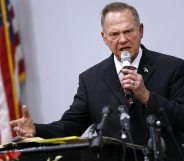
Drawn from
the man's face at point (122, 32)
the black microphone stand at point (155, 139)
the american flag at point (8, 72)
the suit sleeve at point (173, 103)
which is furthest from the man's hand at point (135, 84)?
the american flag at point (8, 72)

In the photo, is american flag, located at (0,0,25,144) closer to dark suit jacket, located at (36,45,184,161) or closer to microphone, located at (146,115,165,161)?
dark suit jacket, located at (36,45,184,161)

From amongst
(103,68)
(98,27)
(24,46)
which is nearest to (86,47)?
(98,27)

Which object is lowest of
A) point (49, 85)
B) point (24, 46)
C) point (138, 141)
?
point (138, 141)

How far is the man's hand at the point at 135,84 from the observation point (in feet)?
8.96

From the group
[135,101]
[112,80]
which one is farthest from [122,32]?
[135,101]

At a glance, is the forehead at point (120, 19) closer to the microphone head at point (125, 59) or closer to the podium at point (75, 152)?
the microphone head at point (125, 59)

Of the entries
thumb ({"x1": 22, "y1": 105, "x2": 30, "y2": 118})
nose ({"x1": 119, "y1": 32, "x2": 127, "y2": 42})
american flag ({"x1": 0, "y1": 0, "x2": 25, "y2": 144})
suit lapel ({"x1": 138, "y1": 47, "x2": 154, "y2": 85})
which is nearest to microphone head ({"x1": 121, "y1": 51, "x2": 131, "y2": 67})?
nose ({"x1": 119, "y1": 32, "x2": 127, "y2": 42})

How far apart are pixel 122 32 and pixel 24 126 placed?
841mm

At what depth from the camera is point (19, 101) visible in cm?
477

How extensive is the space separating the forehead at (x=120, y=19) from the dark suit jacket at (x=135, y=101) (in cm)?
23

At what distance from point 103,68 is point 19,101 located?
1375 mm

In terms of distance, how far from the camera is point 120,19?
3412mm

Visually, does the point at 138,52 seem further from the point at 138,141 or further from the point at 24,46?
the point at 24,46

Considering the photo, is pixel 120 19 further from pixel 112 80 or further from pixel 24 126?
pixel 24 126
